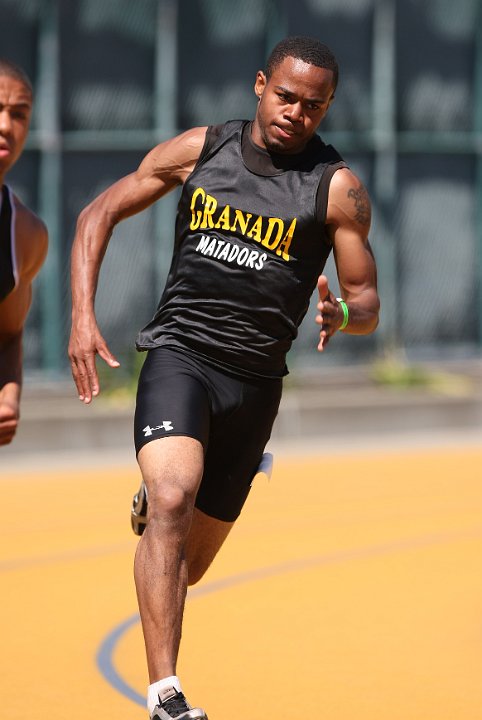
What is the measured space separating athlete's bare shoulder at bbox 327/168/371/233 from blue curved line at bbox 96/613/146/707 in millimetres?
1987

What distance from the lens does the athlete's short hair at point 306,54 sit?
5.82 meters

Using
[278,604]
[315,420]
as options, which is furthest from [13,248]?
[315,420]

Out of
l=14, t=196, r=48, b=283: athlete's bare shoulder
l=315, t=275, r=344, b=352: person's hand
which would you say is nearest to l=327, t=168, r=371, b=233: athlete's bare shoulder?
l=315, t=275, r=344, b=352: person's hand

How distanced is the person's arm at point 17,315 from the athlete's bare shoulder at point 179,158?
53 centimetres

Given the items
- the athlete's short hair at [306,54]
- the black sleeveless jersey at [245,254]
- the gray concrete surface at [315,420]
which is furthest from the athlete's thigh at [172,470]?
the gray concrete surface at [315,420]

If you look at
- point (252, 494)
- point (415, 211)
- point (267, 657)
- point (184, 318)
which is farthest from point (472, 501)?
point (415, 211)

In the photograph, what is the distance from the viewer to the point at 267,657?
6.68 meters

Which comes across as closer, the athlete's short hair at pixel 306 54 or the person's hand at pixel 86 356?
the person's hand at pixel 86 356

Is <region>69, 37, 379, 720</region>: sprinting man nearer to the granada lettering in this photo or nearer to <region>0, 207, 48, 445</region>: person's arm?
the granada lettering

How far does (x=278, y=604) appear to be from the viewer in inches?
304

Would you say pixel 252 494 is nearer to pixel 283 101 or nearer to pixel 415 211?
pixel 283 101

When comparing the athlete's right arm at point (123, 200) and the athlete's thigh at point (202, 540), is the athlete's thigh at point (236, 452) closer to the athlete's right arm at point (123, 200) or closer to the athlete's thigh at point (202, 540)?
the athlete's thigh at point (202, 540)

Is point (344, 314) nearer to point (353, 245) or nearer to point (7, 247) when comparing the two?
point (353, 245)

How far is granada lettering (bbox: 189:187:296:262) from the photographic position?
5.80 metres
